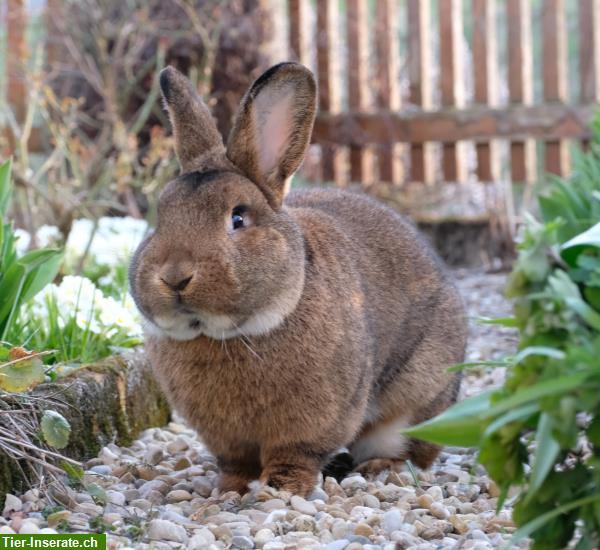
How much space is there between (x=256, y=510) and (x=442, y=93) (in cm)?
758

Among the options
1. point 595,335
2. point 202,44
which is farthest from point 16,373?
point 202,44

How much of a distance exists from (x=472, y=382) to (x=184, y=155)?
2.42 m

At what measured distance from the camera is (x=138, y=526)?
2963 mm

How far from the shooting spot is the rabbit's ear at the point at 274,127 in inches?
134

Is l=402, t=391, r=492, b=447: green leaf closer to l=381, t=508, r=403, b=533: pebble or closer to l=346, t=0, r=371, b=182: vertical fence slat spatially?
l=381, t=508, r=403, b=533: pebble

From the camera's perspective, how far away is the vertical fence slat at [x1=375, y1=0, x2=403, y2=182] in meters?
10.3

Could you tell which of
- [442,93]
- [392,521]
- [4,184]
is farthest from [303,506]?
Answer: [442,93]

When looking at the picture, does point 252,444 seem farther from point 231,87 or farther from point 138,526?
point 231,87

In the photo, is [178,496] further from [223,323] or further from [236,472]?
[223,323]

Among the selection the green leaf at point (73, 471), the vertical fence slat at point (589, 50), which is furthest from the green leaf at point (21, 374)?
the vertical fence slat at point (589, 50)

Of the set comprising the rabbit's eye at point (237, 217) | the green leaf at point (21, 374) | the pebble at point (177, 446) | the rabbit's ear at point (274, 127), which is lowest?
the pebble at point (177, 446)

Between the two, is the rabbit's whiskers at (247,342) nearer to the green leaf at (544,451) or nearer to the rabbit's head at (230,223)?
the rabbit's head at (230,223)

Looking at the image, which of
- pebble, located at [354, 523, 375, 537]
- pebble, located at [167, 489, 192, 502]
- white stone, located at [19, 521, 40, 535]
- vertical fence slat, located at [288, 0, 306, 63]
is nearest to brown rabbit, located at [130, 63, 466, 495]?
pebble, located at [167, 489, 192, 502]

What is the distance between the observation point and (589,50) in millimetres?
10102
